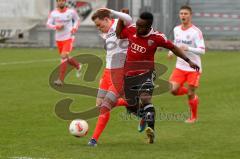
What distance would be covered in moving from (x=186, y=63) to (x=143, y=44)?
3.56 metres

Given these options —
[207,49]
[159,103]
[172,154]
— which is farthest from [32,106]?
[207,49]

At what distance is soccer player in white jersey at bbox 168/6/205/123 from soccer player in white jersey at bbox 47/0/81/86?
710 centimetres

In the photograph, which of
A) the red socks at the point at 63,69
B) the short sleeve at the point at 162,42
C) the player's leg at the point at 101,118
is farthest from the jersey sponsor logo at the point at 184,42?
the red socks at the point at 63,69

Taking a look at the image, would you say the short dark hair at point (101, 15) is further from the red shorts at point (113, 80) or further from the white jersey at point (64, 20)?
the white jersey at point (64, 20)

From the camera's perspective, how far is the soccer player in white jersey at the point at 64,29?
21906mm

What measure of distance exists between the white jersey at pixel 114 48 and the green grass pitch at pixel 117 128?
117 cm

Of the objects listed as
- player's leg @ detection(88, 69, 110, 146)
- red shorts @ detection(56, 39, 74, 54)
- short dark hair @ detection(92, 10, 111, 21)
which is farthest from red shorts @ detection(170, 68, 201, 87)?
red shorts @ detection(56, 39, 74, 54)

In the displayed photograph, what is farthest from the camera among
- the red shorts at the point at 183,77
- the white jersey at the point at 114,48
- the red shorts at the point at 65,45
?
the red shorts at the point at 65,45

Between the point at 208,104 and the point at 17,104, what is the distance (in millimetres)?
4103

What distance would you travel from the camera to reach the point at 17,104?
16125 millimetres

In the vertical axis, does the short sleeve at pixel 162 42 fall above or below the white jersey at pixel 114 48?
above

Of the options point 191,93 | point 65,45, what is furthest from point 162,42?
point 65,45

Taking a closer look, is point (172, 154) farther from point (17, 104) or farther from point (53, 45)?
point (53, 45)

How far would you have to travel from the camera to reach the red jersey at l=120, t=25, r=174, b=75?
11008mm
